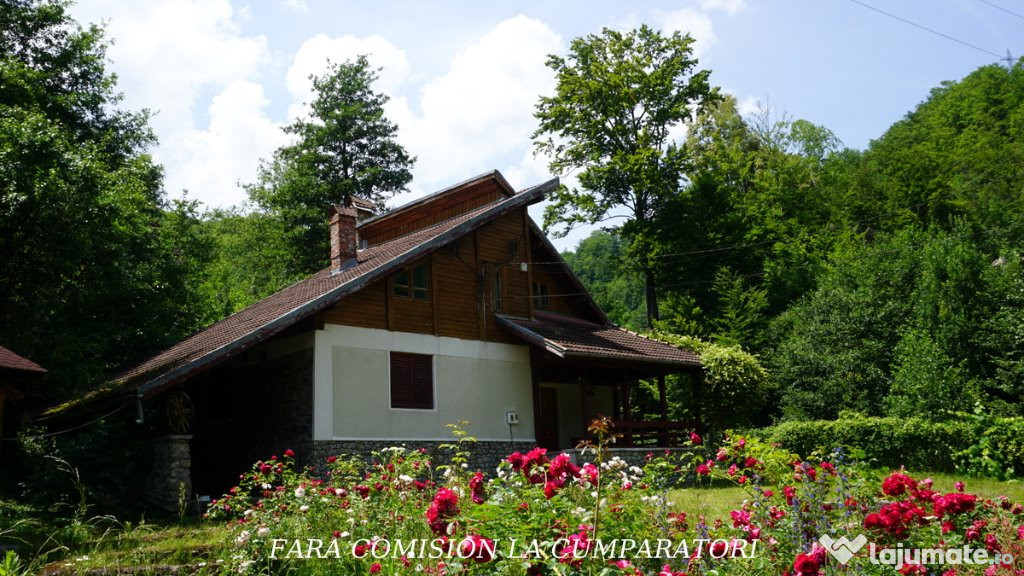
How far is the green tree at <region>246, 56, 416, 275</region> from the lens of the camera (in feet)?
108

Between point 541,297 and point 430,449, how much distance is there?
21.7ft

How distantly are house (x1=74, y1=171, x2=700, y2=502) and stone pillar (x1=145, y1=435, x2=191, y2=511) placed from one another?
3cm

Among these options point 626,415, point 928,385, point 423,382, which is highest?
point 423,382

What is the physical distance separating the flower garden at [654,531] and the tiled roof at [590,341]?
1114cm

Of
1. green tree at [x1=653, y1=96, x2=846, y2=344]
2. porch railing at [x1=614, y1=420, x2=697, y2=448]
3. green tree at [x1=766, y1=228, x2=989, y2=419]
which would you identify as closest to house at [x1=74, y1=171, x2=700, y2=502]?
porch railing at [x1=614, y1=420, x2=697, y2=448]

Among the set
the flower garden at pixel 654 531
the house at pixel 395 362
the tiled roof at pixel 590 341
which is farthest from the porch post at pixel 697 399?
the flower garden at pixel 654 531

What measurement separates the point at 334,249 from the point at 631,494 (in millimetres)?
14927

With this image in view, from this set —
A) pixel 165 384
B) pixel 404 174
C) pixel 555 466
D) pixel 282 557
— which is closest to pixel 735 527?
pixel 555 466

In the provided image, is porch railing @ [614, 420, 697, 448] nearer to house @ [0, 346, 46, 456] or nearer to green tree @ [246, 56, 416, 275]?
house @ [0, 346, 46, 456]

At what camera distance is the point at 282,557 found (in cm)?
542

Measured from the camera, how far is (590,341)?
60.1ft

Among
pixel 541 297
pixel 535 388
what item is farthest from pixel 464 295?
pixel 541 297

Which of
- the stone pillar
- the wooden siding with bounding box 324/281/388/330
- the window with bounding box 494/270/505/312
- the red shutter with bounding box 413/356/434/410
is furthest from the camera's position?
the window with bounding box 494/270/505/312

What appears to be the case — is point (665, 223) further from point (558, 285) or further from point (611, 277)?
point (611, 277)
